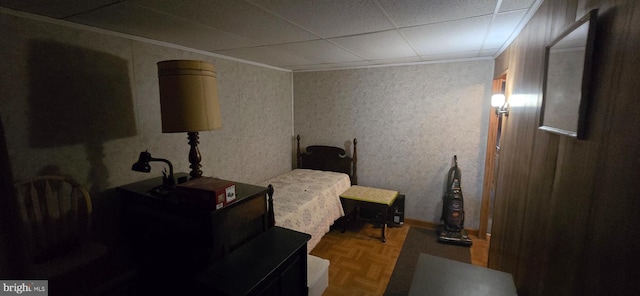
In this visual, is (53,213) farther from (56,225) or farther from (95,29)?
(95,29)

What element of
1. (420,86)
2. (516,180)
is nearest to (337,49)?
(420,86)

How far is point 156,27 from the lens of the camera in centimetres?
179

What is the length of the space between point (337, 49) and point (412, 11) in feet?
3.42

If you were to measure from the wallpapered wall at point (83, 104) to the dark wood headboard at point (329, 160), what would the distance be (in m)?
1.53

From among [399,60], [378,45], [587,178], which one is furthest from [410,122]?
[587,178]

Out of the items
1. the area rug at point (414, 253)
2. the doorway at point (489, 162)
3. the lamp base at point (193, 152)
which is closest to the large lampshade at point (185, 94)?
the lamp base at point (193, 152)

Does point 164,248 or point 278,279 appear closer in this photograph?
point 278,279

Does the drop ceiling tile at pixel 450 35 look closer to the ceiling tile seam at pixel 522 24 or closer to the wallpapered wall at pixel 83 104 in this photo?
the ceiling tile seam at pixel 522 24

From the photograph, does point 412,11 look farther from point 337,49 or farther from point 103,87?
point 103,87

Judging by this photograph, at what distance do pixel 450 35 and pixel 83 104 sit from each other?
2.66m

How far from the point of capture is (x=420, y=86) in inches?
128

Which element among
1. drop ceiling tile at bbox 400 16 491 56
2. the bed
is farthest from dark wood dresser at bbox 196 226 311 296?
drop ceiling tile at bbox 400 16 491 56

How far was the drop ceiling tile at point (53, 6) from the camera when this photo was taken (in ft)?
4.42

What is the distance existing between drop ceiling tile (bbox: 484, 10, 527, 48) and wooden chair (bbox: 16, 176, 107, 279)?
285cm
